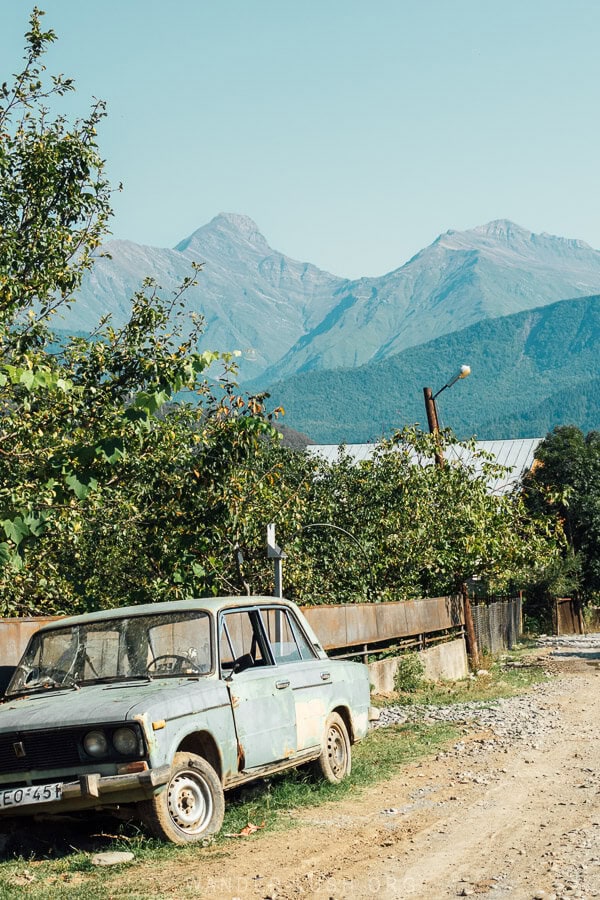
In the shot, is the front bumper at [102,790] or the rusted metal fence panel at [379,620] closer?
the front bumper at [102,790]

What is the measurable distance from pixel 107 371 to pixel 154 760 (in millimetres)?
5715

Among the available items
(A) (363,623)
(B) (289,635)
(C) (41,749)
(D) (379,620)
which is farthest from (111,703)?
(D) (379,620)

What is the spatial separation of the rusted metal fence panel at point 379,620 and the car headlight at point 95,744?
8.37 m

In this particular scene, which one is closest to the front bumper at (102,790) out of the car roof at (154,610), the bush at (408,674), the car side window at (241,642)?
the car side window at (241,642)

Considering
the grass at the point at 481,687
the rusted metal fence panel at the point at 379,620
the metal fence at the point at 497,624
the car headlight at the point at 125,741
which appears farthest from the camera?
the metal fence at the point at 497,624

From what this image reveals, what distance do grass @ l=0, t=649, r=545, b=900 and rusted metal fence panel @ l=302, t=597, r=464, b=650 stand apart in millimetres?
2695

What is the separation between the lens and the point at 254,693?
8281mm

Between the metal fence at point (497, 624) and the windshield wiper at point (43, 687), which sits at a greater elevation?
the windshield wiper at point (43, 687)

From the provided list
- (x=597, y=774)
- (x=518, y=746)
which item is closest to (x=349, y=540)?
(x=518, y=746)

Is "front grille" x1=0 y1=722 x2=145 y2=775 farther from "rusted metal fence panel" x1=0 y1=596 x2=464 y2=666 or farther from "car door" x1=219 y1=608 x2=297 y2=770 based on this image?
"rusted metal fence panel" x1=0 y1=596 x2=464 y2=666

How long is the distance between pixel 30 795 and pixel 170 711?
1.04m

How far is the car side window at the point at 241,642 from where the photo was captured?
8.39m

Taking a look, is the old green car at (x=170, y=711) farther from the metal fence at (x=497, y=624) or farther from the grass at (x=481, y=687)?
the metal fence at (x=497, y=624)

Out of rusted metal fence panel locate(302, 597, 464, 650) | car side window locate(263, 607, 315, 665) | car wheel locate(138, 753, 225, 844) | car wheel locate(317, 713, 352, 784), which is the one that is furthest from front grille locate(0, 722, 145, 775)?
rusted metal fence panel locate(302, 597, 464, 650)
